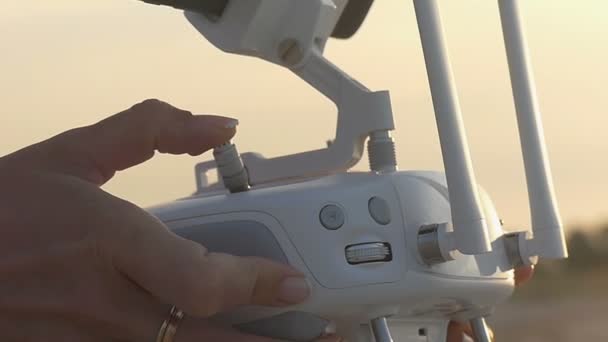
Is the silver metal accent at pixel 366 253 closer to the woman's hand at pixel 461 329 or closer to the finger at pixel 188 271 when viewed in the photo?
the finger at pixel 188 271

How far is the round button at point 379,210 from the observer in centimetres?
80

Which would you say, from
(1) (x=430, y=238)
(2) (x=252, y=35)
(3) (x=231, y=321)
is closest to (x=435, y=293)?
(1) (x=430, y=238)

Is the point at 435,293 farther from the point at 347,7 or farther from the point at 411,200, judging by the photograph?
the point at 347,7

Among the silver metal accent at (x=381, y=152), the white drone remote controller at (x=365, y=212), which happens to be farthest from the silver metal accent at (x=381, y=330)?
the silver metal accent at (x=381, y=152)

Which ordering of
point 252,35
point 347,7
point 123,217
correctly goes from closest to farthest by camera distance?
point 123,217
point 252,35
point 347,7

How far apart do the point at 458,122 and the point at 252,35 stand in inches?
8.5

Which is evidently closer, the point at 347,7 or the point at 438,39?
the point at 438,39

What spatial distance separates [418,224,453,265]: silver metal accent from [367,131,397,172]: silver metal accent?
0.25 feet

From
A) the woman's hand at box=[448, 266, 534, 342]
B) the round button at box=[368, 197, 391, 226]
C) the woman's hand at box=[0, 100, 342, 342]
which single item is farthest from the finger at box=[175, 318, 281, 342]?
the woman's hand at box=[448, 266, 534, 342]

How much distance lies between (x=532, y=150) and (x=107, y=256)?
37 cm

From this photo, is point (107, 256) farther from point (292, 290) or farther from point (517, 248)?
point (517, 248)

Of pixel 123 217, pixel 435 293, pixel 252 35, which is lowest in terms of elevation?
pixel 435 293

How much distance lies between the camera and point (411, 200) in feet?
2.71

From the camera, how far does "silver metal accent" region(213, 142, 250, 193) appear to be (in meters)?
0.82
